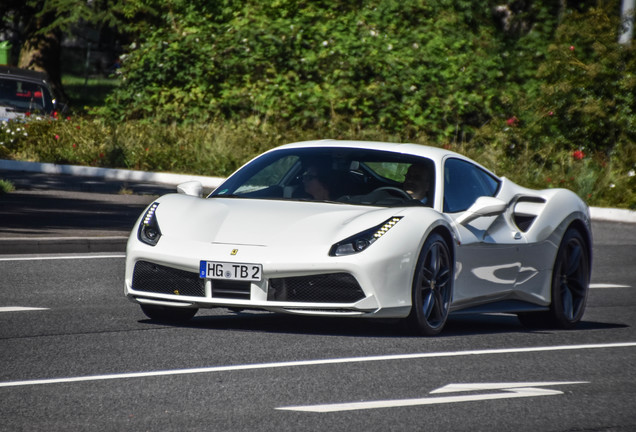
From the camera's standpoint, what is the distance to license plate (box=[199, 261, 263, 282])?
711cm

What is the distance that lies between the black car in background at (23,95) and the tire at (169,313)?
57.4 feet

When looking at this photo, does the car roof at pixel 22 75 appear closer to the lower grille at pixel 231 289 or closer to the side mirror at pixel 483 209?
the side mirror at pixel 483 209

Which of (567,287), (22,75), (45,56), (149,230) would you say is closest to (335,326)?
(149,230)

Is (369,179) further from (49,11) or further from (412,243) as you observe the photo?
(49,11)

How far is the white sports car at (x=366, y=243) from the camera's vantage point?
718 cm

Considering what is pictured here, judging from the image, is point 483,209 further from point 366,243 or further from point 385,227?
point 366,243

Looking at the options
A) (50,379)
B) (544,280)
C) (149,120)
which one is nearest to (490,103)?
(149,120)

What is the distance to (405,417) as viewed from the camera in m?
5.34

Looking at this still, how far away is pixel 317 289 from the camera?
23.6 ft

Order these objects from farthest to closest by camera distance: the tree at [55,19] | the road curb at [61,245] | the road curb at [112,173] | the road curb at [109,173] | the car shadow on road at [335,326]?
the tree at [55,19]
the road curb at [112,173]
the road curb at [109,173]
the road curb at [61,245]
the car shadow on road at [335,326]

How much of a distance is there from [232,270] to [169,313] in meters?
1.14

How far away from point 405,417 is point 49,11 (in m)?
30.0

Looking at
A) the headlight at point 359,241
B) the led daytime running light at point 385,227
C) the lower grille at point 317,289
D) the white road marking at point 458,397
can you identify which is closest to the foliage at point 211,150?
the led daytime running light at point 385,227

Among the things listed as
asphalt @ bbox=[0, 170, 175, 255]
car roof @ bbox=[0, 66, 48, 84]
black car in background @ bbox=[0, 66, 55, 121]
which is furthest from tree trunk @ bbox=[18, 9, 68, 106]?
asphalt @ bbox=[0, 170, 175, 255]
